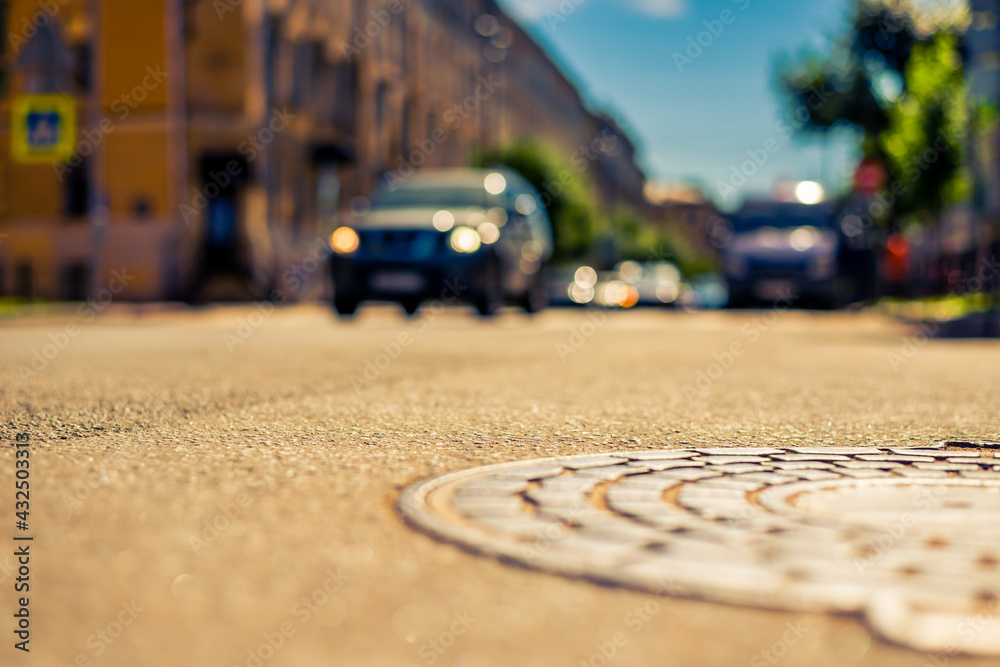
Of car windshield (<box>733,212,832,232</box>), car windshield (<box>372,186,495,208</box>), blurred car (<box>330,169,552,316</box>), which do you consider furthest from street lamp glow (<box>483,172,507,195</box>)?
car windshield (<box>733,212,832,232</box>)

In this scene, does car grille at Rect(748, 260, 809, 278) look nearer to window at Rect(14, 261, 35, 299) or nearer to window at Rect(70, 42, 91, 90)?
window at Rect(70, 42, 91, 90)

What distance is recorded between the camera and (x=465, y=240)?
1530 centimetres

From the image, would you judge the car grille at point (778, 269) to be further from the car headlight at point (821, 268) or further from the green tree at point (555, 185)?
the green tree at point (555, 185)

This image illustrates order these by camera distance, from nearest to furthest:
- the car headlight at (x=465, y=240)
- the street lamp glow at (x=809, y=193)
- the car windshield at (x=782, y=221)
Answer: the car headlight at (x=465, y=240)
the car windshield at (x=782, y=221)
the street lamp glow at (x=809, y=193)

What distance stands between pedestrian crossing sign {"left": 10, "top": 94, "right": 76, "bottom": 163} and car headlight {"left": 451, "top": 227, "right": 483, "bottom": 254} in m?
6.86

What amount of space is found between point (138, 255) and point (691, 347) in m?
21.0

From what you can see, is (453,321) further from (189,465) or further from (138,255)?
(138,255)

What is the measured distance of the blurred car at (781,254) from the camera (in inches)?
1065

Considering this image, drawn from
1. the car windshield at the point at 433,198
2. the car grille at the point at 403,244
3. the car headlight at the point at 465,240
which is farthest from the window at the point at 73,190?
the car headlight at the point at 465,240

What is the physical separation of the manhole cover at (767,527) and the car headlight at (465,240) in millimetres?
11158

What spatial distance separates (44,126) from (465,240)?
7.26 m

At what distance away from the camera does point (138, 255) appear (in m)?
29.9

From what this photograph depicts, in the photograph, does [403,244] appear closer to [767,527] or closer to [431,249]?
[431,249]

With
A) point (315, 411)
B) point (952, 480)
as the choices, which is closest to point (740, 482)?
point (952, 480)
